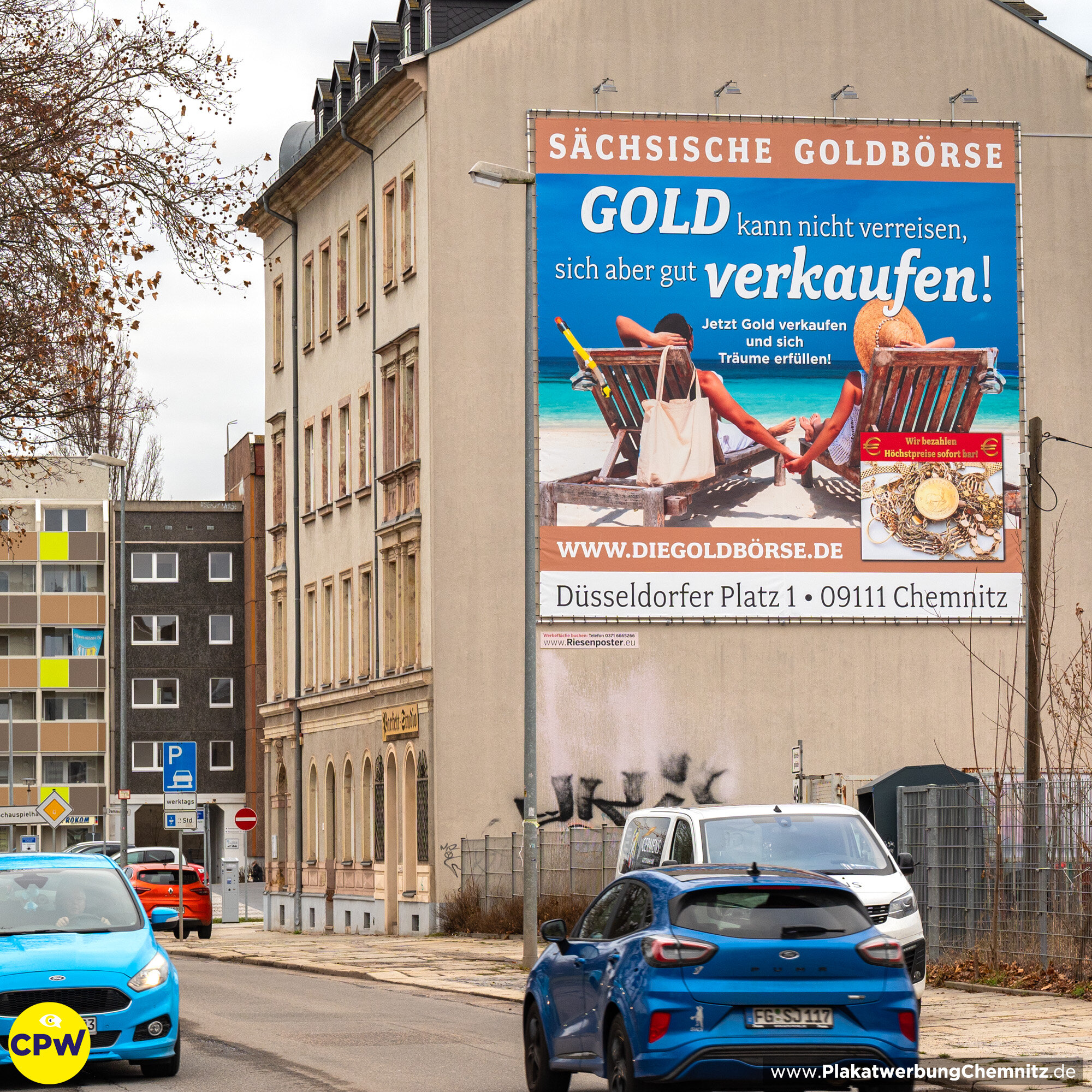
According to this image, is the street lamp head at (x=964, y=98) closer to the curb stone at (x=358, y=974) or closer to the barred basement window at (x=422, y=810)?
the barred basement window at (x=422, y=810)

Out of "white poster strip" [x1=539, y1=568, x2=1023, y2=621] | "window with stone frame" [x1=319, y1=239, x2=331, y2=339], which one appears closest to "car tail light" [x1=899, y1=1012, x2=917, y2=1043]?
"white poster strip" [x1=539, y1=568, x2=1023, y2=621]

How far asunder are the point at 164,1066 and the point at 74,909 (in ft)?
4.62

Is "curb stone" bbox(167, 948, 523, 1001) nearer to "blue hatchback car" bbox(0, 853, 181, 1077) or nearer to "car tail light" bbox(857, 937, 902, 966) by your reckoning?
"blue hatchback car" bbox(0, 853, 181, 1077)

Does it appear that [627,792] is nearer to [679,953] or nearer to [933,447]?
[933,447]

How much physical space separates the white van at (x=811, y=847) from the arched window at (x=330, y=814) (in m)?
32.7

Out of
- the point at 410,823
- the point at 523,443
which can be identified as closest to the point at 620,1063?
the point at 523,443

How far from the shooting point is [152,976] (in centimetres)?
1509

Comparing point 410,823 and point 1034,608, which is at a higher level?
point 1034,608

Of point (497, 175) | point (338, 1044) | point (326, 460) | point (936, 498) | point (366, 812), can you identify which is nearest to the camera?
point (338, 1044)

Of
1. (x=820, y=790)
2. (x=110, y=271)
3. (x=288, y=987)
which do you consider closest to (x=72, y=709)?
(x=820, y=790)

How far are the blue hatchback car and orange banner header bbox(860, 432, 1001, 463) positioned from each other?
2774 cm

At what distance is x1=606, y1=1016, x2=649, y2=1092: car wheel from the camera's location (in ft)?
38.9

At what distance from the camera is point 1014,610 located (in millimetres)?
42688

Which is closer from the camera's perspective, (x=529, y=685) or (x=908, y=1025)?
(x=908, y=1025)
